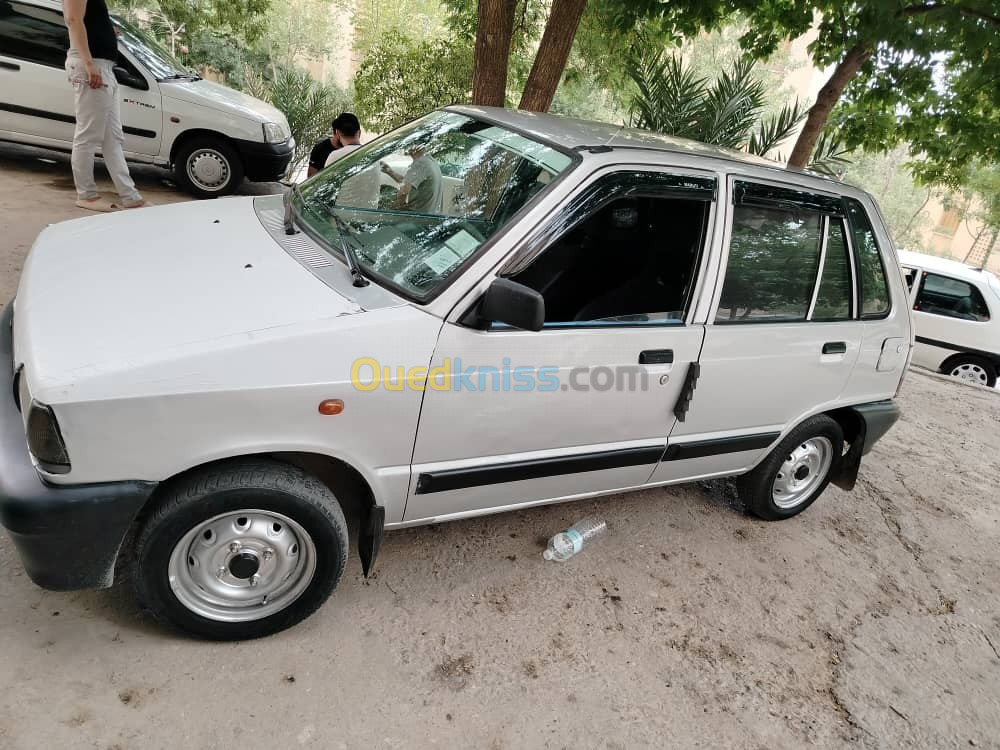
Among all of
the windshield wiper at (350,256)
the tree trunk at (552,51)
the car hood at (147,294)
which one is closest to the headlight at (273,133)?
the tree trunk at (552,51)

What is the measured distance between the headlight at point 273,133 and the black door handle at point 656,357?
20.0 feet

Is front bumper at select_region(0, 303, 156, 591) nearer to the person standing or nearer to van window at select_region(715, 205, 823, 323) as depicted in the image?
van window at select_region(715, 205, 823, 323)

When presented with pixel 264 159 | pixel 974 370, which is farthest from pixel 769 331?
pixel 974 370

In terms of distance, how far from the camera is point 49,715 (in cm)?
213

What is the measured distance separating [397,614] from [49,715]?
1.18m

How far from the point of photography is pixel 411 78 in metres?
12.9

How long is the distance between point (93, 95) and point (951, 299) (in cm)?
1019

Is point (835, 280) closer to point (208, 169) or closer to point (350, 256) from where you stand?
point (350, 256)

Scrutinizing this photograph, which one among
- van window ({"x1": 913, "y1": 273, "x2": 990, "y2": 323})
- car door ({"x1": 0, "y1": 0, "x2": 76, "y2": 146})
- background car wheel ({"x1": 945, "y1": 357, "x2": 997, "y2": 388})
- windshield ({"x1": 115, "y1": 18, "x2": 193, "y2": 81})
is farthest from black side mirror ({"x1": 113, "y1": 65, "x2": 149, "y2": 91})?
background car wheel ({"x1": 945, "y1": 357, "x2": 997, "y2": 388})

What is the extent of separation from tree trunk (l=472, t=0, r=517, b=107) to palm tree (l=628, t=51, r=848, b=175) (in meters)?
1.93

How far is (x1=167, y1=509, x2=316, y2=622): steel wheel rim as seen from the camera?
2.34 metres

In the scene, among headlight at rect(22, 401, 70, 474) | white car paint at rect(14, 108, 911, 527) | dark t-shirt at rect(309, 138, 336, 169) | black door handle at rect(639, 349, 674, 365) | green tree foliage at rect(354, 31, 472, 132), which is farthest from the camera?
green tree foliage at rect(354, 31, 472, 132)

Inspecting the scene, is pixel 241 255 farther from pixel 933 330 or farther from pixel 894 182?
pixel 894 182

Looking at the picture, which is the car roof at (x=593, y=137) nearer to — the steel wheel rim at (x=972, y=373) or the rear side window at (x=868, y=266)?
the rear side window at (x=868, y=266)
